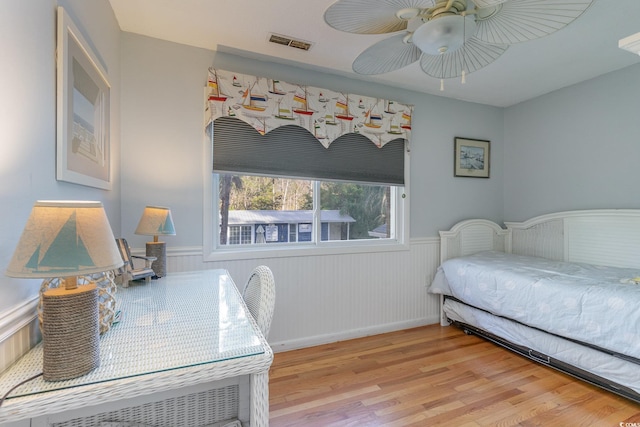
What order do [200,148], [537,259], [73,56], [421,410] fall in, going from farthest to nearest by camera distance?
[537,259], [200,148], [421,410], [73,56]

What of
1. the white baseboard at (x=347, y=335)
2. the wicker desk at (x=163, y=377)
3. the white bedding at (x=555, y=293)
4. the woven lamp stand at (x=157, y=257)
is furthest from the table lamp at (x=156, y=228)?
the white bedding at (x=555, y=293)

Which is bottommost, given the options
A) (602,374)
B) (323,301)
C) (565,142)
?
(602,374)

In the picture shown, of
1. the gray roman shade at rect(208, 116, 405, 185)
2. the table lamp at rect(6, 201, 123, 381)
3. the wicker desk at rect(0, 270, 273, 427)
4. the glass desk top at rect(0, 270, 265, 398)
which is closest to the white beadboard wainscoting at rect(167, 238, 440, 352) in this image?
the gray roman shade at rect(208, 116, 405, 185)

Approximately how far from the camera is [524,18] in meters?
1.23

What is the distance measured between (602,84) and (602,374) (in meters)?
2.43

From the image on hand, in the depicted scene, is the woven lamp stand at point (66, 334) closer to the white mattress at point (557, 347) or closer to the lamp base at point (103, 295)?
the lamp base at point (103, 295)

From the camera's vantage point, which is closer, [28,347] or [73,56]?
[28,347]

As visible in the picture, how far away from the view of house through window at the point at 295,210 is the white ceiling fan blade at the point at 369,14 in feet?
4.75

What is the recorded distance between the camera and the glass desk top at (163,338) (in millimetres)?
768

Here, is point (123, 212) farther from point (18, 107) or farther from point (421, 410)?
point (421, 410)

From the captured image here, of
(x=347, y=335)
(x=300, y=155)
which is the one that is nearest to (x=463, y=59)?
(x=300, y=155)

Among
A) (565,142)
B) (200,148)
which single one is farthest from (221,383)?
(565,142)

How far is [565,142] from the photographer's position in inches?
120

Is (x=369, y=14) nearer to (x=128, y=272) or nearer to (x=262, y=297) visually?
(x=262, y=297)
